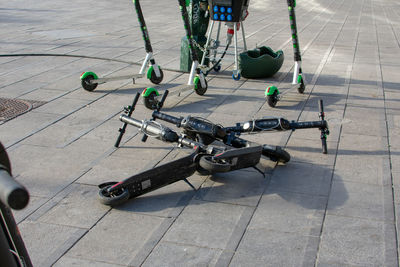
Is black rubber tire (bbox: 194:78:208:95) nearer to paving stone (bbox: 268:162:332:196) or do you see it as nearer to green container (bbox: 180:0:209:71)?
green container (bbox: 180:0:209:71)

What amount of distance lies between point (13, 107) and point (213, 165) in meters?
4.45

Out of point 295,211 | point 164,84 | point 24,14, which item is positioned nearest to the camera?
point 295,211

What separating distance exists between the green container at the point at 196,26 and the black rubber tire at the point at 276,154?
4.89 m

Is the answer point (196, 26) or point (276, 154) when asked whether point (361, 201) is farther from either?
point (196, 26)

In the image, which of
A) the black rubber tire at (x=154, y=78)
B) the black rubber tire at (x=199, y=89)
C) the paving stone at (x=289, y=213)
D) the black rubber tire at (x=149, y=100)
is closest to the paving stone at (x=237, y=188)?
the paving stone at (x=289, y=213)

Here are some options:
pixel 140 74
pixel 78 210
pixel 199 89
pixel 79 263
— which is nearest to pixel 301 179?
pixel 78 210

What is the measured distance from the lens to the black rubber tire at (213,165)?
16.6 ft

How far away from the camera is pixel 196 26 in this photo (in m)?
A: 10.6

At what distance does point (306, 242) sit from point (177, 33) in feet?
41.6

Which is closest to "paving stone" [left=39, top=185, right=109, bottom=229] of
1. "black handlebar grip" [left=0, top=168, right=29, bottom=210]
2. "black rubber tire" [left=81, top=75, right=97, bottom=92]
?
"black handlebar grip" [left=0, top=168, right=29, bottom=210]

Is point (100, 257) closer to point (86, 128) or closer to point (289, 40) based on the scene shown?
point (86, 128)

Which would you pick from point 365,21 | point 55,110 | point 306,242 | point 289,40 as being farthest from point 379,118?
point 365,21

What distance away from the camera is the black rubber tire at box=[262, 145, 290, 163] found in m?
5.79

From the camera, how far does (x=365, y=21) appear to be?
68.2 ft
